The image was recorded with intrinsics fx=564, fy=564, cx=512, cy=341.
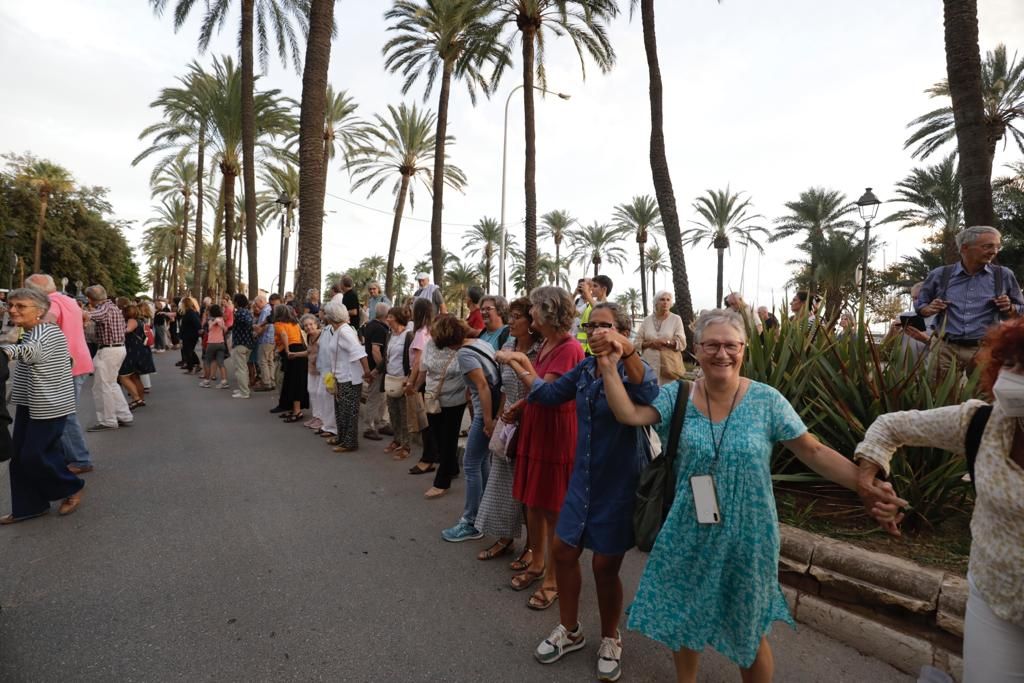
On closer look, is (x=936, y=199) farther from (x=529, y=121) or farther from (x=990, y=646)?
(x=990, y=646)

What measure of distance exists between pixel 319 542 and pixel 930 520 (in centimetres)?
414

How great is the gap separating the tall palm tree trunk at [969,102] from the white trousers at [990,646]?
24.1 ft

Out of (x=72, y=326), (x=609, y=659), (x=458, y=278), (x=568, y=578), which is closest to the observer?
(x=609, y=659)

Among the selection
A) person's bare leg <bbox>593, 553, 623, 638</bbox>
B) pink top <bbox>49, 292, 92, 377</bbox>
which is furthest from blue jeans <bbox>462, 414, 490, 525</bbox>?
pink top <bbox>49, 292, 92, 377</bbox>

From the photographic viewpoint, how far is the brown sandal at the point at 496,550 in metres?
4.00

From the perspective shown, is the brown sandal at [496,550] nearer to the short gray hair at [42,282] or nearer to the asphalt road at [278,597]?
the asphalt road at [278,597]

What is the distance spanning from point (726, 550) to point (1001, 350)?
1.11 meters

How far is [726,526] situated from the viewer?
216cm

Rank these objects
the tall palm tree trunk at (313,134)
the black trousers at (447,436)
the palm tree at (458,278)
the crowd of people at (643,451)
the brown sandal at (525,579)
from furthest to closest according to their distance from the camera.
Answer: the palm tree at (458,278) → the tall palm tree trunk at (313,134) → the black trousers at (447,436) → the brown sandal at (525,579) → the crowd of people at (643,451)

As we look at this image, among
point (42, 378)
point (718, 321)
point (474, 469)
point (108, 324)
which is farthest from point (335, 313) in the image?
point (718, 321)

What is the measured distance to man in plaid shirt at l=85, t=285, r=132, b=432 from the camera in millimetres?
7980

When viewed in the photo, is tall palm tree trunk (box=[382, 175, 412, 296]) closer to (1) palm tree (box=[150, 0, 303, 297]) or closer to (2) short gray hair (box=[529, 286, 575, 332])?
(1) palm tree (box=[150, 0, 303, 297])

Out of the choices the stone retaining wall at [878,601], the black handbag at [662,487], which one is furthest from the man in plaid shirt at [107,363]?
the stone retaining wall at [878,601]

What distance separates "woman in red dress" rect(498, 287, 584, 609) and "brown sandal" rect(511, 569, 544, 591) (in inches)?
5.4
